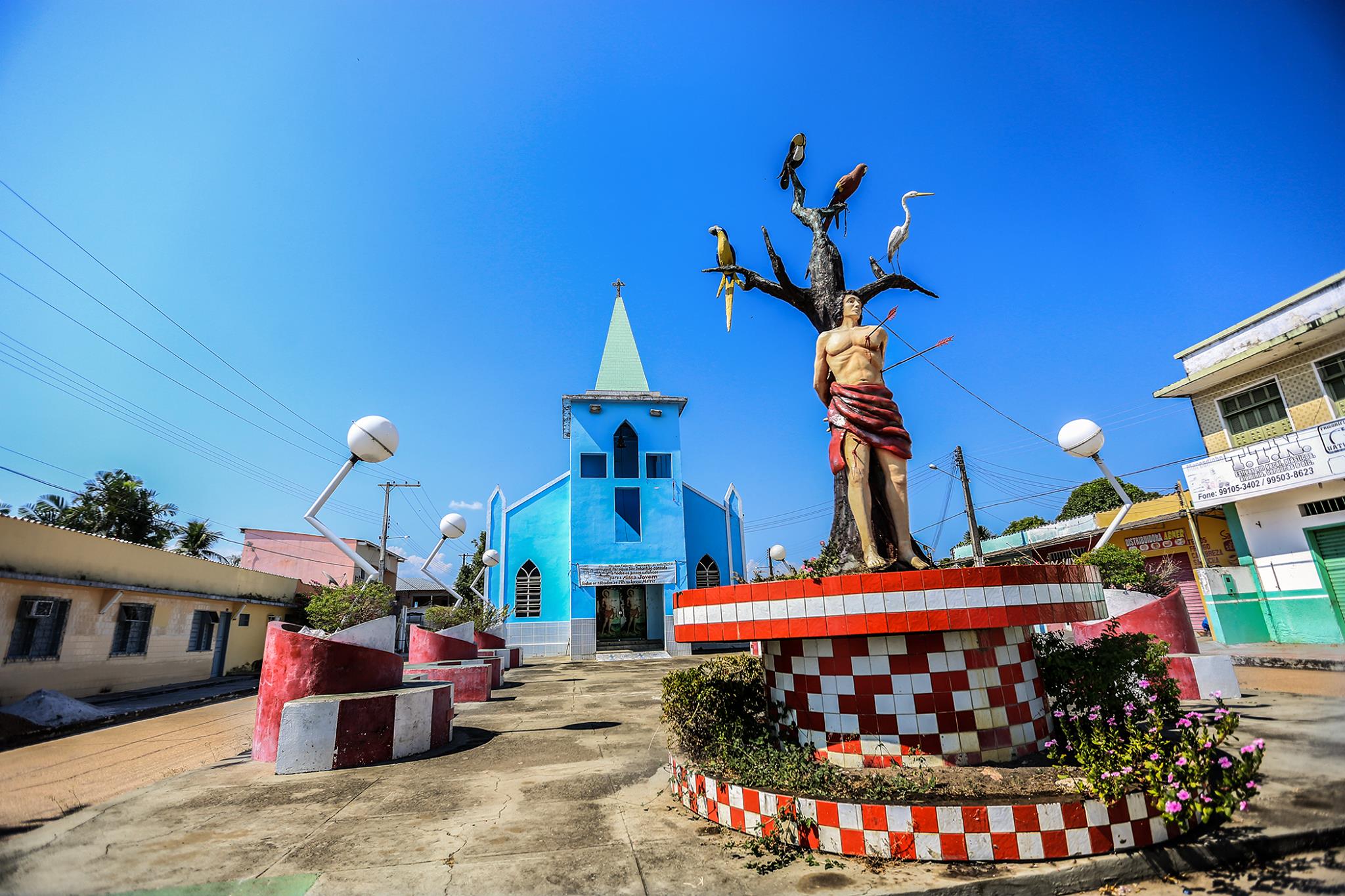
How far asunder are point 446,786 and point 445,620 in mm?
14348

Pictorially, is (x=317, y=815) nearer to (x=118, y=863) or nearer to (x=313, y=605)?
(x=118, y=863)

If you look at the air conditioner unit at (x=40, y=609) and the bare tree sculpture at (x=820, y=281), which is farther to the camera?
the air conditioner unit at (x=40, y=609)

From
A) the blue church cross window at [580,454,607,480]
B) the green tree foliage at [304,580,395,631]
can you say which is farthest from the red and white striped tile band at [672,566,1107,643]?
the blue church cross window at [580,454,607,480]

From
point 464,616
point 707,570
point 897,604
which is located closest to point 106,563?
point 464,616

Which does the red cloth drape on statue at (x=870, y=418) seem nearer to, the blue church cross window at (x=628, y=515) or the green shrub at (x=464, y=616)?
the green shrub at (x=464, y=616)

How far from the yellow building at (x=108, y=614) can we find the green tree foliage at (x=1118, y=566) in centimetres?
2031

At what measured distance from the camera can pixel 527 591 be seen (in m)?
23.9

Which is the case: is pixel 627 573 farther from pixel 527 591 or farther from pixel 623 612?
pixel 527 591

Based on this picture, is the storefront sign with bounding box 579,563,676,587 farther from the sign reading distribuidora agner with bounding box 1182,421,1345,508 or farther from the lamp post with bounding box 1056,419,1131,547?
the sign reading distribuidora agner with bounding box 1182,421,1345,508

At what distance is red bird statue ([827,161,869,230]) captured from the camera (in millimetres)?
6535

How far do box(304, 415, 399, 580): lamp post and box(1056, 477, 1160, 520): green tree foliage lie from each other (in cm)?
3877

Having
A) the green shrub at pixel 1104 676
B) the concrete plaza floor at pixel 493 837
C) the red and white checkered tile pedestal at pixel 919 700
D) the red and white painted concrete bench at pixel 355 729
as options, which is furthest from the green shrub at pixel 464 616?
the green shrub at pixel 1104 676

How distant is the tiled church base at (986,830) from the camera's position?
3.30 meters

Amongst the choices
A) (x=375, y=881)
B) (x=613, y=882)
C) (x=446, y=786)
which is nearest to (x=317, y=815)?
(x=446, y=786)
